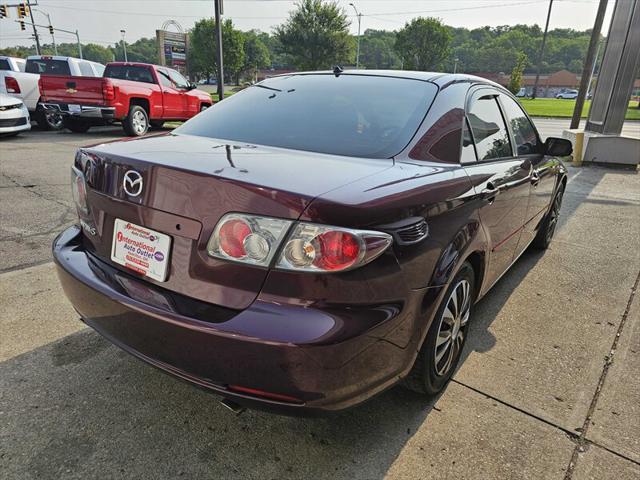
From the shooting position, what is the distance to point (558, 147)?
363cm

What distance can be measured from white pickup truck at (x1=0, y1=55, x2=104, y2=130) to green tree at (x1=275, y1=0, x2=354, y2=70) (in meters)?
39.5

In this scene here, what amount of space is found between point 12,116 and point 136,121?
2.65 meters

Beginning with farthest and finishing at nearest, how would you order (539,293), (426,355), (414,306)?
(539,293)
(426,355)
(414,306)

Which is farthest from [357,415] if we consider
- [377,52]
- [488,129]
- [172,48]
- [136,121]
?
[377,52]

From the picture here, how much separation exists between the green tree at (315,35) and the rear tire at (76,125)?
4035cm

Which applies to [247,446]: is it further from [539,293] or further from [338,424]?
[539,293]

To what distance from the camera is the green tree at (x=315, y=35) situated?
4978 centimetres

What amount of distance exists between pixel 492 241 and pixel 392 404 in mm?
1035

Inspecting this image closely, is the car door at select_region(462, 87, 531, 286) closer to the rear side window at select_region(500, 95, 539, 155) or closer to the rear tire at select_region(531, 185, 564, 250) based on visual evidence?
the rear side window at select_region(500, 95, 539, 155)

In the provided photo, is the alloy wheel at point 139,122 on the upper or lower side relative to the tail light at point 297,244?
lower

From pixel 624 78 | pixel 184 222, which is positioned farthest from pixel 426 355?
pixel 624 78

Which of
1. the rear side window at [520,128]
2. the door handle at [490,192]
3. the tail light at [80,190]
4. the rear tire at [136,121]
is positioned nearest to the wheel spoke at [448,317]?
the door handle at [490,192]

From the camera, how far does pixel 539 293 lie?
3.63m

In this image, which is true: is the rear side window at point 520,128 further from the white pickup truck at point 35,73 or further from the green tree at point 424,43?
the green tree at point 424,43
